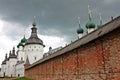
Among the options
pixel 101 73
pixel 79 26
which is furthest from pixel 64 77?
pixel 79 26

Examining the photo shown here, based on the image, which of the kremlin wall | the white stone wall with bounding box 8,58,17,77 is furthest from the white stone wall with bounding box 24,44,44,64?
the kremlin wall

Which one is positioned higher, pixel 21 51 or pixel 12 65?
pixel 21 51

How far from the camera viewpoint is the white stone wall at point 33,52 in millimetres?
50594

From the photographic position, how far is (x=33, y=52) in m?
50.7

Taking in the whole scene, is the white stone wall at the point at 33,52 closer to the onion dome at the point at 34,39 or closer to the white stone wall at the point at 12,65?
the onion dome at the point at 34,39

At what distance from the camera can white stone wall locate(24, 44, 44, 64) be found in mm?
50594

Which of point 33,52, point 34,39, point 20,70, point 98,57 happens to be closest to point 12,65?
point 20,70

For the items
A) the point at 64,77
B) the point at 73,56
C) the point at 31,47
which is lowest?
the point at 64,77

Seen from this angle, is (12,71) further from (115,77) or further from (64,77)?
(115,77)

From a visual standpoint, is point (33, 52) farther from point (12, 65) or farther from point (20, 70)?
point (12, 65)

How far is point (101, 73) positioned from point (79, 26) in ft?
132

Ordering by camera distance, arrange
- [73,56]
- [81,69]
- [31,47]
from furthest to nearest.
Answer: [31,47] → [73,56] → [81,69]

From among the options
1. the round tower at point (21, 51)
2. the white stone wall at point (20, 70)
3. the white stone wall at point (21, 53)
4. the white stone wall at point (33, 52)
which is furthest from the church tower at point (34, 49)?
the white stone wall at point (21, 53)

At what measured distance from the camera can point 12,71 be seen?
60844mm
